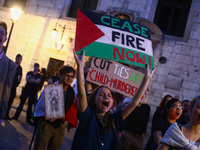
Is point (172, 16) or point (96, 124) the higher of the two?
point (172, 16)

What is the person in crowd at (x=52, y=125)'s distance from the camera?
371 centimetres

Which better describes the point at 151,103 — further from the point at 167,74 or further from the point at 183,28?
the point at 183,28

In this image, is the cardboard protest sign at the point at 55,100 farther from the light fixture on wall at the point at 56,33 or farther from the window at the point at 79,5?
the window at the point at 79,5

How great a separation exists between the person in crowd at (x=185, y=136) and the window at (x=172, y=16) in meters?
10.8

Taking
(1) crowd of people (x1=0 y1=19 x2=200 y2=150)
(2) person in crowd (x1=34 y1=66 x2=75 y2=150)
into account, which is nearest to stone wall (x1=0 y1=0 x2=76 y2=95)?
(2) person in crowd (x1=34 y1=66 x2=75 y2=150)

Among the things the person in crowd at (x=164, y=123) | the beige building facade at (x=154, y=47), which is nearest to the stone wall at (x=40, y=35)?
the beige building facade at (x=154, y=47)

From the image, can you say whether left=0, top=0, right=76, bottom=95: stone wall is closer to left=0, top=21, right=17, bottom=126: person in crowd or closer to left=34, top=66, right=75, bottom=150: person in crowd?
left=34, top=66, right=75, bottom=150: person in crowd

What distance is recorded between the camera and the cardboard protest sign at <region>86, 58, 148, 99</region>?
5.15 m

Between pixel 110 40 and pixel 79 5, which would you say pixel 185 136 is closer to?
pixel 110 40

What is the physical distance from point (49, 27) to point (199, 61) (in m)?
7.70

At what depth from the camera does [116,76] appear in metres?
5.42

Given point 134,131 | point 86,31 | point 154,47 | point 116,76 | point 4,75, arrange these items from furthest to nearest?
point 154,47, point 116,76, point 134,131, point 86,31, point 4,75

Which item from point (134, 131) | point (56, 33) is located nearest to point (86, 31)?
point (134, 131)

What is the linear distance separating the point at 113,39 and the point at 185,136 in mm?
1917
